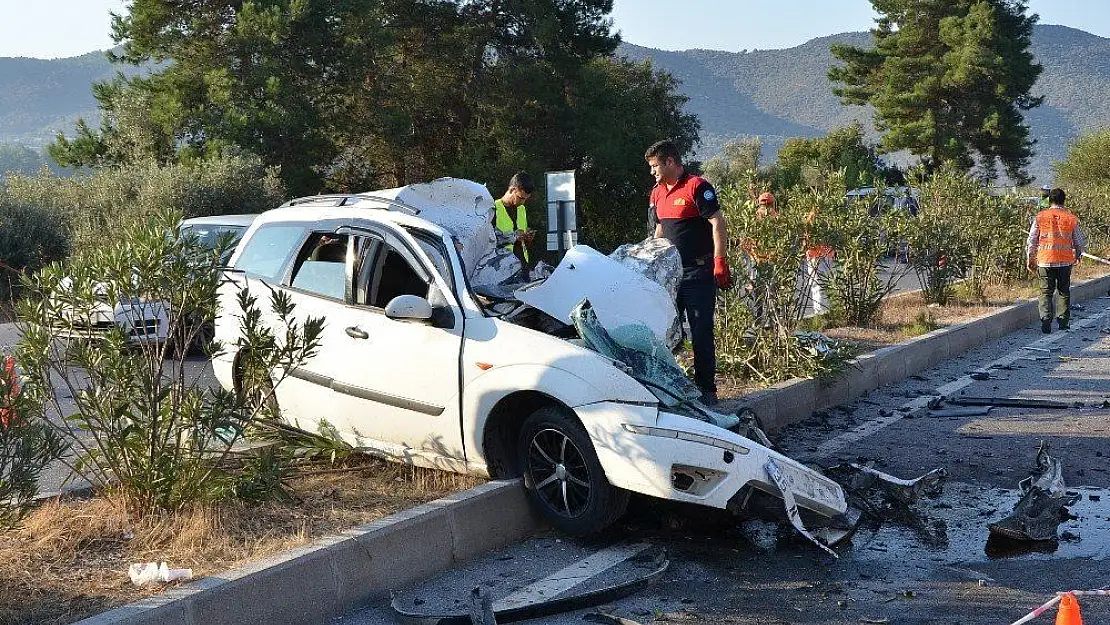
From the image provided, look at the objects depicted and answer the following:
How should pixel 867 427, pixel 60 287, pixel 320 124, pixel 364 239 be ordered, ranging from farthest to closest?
1. pixel 320 124
2. pixel 867 427
3. pixel 364 239
4. pixel 60 287

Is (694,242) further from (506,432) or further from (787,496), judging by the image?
(787,496)

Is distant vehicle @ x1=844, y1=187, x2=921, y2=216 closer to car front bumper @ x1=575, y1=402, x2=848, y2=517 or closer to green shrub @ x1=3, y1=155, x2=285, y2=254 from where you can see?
car front bumper @ x1=575, y1=402, x2=848, y2=517

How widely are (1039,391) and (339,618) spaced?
721 cm

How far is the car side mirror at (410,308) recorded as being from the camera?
19.8 ft

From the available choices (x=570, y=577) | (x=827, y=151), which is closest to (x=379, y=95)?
(x=570, y=577)

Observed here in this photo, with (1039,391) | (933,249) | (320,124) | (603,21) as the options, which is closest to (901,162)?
(603,21)

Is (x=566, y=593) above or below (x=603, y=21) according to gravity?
below

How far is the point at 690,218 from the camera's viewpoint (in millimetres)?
8266

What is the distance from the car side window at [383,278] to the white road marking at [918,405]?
298 cm

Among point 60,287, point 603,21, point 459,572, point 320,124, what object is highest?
point 603,21

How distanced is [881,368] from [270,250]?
5.75 m

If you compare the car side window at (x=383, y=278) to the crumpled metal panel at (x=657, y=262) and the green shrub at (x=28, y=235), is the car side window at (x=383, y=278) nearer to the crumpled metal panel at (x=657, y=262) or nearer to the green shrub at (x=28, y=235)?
the crumpled metal panel at (x=657, y=262)

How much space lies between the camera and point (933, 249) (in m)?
15.2

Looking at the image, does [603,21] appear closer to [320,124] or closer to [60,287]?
[320,124]
